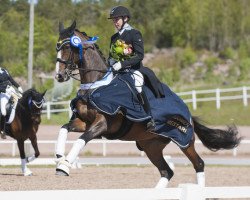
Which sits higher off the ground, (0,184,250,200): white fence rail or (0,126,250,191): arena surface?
(0,184,250,200): white fence rail

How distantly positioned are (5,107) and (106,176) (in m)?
2.86

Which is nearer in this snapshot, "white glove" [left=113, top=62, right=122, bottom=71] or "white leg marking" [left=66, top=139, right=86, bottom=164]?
"white leg marking" [left=66, top=139, right=86, bottom=164]

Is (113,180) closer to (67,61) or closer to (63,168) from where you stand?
(67,61)

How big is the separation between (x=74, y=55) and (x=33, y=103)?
634 centimetres

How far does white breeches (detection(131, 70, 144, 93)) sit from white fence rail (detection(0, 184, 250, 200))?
136 inches

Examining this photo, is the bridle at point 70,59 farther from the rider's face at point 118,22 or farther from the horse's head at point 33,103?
the horse's head at point 33,103

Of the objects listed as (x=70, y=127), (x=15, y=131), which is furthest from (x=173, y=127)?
Answer: (x=15, y=131)

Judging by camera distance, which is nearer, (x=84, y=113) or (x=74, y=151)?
(x=74, y=151)

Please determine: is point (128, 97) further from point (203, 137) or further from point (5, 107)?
point (5, 107)

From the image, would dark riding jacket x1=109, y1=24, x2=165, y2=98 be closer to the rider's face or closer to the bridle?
the rider's face

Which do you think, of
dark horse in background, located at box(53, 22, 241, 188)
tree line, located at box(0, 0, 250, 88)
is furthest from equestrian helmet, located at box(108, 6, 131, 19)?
tree line, located at box(0, 0, 250, 88)

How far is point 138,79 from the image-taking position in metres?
10.6

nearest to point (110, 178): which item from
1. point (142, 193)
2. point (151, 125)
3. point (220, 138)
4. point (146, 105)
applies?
point (220, 138)

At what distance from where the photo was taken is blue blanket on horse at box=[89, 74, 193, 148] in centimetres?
1020
